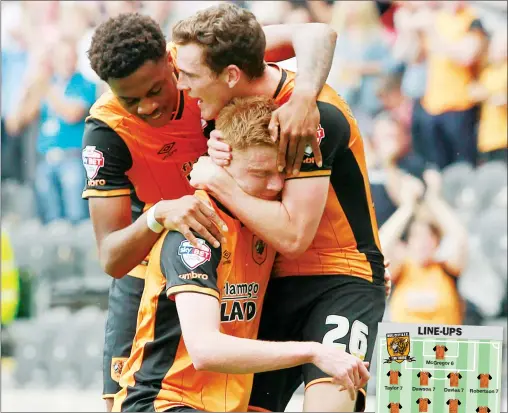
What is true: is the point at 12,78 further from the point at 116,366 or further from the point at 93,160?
the point at 93,160

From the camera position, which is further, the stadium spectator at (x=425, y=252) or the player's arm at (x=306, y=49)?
the stadium spectator at (x=425, y=252)

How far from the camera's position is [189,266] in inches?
123

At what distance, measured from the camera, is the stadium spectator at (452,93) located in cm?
748

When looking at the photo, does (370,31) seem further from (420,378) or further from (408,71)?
(420,378)

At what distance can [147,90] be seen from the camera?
11.8 feet

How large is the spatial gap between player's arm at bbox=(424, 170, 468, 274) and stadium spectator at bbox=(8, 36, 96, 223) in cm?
279

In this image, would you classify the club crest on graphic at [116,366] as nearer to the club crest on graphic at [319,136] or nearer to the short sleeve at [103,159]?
the short sleeve at [103,159]

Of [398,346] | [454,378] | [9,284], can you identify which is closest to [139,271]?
[398,346]

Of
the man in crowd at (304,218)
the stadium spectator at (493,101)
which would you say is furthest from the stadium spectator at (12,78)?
the man in crowd at (304,218)

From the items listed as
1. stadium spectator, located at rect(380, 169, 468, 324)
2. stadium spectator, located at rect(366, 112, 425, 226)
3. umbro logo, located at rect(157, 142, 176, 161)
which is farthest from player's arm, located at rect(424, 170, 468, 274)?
umbro logo, located at rect(157, 142, 176, 161)

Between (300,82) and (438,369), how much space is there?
42.4 inches

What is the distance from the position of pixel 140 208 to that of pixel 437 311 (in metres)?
3.70

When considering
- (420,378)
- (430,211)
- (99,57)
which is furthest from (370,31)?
(420,378)

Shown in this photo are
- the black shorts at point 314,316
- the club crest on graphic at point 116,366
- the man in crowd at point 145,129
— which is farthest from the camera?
the club crest on graphic at point 116,366
